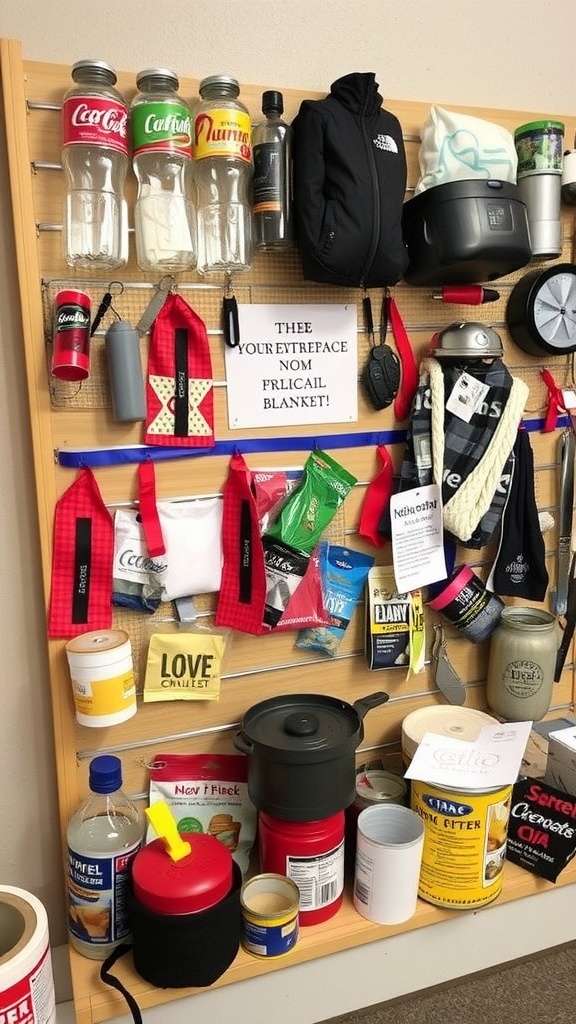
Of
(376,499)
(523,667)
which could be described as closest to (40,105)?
(376,499)

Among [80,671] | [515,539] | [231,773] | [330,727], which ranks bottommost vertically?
[231,773]

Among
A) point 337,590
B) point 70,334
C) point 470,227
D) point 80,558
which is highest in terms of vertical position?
point 470,227

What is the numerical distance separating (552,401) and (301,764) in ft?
2.91

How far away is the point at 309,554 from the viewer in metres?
1.36

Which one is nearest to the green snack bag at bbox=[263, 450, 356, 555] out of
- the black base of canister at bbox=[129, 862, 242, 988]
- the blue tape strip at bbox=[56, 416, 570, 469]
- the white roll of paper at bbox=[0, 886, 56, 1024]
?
the blue tape strip at bbox=[56, 416, 570, 469]

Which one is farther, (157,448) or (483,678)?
(483,678)

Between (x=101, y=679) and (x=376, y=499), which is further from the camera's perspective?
(x=376, y=499)

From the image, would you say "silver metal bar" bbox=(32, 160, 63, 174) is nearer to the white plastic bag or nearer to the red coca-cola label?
the red coca-cola label

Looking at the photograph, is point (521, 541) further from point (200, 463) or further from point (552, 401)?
point (200, 463)

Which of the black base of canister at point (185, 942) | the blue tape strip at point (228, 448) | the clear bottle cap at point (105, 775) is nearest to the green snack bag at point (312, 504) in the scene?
the blue tape strip at point (228, 448)

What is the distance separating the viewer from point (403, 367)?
4.69 feet

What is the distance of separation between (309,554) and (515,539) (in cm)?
44

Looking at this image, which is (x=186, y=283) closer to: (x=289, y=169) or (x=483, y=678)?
(x=289, y=169)

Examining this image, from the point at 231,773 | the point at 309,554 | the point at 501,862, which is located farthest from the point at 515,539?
the point at 231,773
